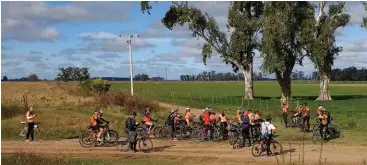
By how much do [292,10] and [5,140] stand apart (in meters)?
35.3

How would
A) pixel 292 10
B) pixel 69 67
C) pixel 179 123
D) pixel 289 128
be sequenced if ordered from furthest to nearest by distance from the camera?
pixel 69 67 → pixel 292 10 → pixel 289 128 → pixel 179 123

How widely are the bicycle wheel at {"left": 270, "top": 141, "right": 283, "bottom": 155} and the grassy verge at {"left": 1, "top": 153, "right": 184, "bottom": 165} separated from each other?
445 cm

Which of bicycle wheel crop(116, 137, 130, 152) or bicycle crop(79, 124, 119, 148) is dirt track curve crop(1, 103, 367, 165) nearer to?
bicycle wheel crop(116, 137, 130, 152)

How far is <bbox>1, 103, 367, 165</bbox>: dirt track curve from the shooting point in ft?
69.3

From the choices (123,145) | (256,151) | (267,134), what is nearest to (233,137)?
(256,151)

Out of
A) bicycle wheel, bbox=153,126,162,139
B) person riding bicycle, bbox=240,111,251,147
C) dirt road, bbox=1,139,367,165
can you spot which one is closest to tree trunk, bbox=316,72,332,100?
bicycle wheel, bbox=153,126,162,139

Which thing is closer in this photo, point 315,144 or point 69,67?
point 315,144

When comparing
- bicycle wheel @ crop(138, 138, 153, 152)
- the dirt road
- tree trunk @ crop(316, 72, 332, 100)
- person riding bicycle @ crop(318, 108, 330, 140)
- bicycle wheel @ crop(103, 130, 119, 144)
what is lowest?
the dirt road

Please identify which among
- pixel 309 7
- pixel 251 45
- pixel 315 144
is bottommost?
pixel 315 144

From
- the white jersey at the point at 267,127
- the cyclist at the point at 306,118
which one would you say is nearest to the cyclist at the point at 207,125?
the white jersey at the point at 267,127

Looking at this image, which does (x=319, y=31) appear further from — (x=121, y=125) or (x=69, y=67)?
(x=69, y=67)

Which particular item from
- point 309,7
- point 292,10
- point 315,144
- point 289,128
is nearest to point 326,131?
point 315,144

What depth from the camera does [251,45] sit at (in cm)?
6053

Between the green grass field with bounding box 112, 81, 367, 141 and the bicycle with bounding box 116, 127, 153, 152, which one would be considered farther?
the green grass field with bounding box 112, 81, 367, 141
